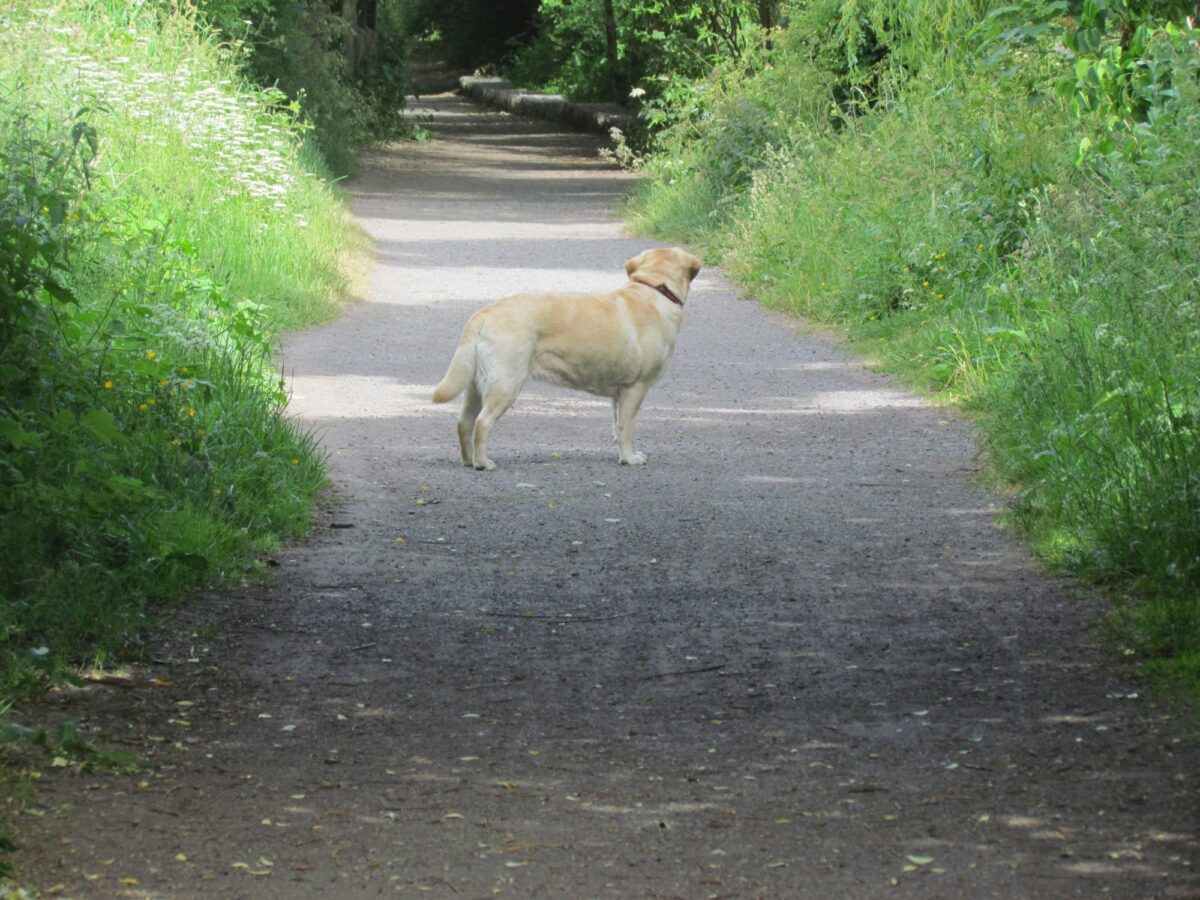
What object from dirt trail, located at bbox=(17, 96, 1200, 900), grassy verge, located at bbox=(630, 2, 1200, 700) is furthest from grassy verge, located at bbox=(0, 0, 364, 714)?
grassy verge, located at bbox=(630, 2, 1200, 700)

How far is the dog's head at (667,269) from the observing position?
8.92 m

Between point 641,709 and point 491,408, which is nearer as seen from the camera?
point 641,709

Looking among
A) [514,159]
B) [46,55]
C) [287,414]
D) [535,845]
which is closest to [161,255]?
[287,414]

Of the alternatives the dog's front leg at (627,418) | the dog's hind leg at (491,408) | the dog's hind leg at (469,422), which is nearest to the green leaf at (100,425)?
the dog's hind leg at (491,408)

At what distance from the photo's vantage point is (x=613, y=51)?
135ft

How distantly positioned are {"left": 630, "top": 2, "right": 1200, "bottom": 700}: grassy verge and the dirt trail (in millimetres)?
384

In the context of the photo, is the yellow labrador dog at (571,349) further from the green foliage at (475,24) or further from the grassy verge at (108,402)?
the green foliage at (475,24)

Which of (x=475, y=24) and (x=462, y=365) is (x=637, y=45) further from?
(x=462, y=365)

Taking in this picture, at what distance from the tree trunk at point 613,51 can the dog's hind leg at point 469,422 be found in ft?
108

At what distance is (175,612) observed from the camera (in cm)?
576

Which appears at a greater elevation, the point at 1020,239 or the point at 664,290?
the point at 1020,239

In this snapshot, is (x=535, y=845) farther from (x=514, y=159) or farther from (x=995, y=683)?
(x=514, y=159)

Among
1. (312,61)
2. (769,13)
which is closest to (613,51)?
(312,61)

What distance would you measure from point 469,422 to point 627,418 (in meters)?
0.83
